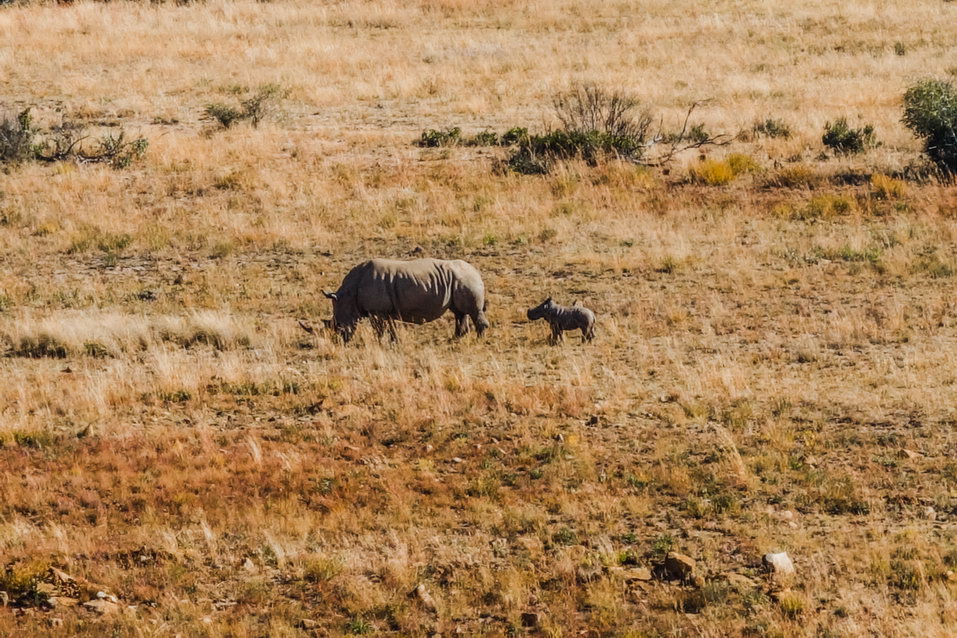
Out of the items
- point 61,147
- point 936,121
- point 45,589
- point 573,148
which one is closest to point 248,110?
point 61,147

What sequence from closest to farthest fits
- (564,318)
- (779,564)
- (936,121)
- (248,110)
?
(779,564) → (564,318) → (936,121) → (248,110)

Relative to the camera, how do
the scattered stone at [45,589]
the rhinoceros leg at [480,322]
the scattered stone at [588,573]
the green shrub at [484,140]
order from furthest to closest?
the green shrub at [484,140] < the rhinoceros leg at [480,322] < the scattered stone at [588,573] < the scattered stone at [45,589]

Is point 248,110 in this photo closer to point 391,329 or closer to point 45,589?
point 391,329

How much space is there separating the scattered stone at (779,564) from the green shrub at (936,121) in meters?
16.9

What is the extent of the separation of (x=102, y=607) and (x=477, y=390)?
5937 millimetres

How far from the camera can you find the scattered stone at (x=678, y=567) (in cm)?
1055

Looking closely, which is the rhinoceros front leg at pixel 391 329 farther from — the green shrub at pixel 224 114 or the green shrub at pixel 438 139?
the green shrub at pixel 224 114

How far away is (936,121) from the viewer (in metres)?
25.6

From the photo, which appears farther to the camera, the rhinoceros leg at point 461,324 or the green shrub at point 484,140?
the green shrub at point 484,140

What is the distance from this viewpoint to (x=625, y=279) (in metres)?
20.3

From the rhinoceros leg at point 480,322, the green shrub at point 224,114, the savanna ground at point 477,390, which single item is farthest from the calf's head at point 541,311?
the green shrub at point 224,114

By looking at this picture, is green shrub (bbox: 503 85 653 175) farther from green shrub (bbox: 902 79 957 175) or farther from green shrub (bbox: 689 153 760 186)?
green shrub (bbox: 902 79 957 175)

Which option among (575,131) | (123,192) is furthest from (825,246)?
(123,192)

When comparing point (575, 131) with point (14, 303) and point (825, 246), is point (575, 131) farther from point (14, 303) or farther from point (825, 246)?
point (14, 303)
